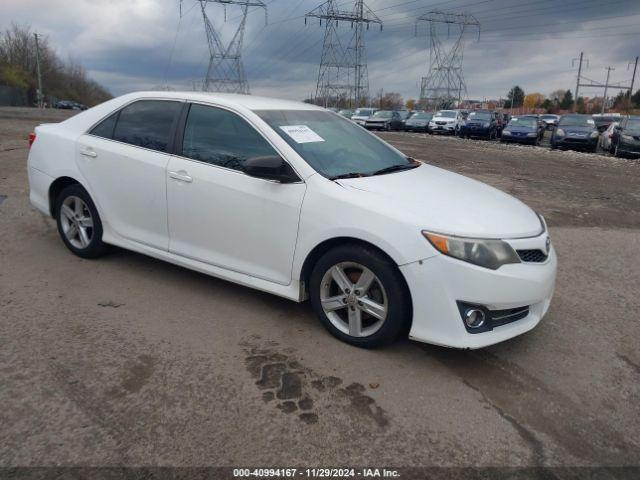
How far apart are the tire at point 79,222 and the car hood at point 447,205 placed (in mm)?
2528

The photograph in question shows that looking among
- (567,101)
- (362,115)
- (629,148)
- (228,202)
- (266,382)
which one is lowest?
(266,382)

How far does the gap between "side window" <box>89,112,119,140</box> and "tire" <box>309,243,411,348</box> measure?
2.42 metres

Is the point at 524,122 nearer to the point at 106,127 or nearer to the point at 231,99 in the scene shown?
the point at 231,99

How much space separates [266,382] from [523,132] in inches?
949

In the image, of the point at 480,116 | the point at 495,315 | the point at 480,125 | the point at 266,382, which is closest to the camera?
the point at 266,382

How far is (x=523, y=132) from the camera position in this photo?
2439 cm

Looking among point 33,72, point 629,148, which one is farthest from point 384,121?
point 33,72

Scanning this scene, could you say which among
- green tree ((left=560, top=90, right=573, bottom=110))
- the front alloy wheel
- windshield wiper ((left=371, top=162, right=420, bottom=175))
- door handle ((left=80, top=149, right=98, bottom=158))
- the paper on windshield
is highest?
green tree ((left=560, top=90, right=573, bottom=110))

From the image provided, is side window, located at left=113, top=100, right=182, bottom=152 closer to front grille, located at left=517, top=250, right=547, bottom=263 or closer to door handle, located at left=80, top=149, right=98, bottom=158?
A: door handle, located at left=80, top=149, right=98, bottom=158

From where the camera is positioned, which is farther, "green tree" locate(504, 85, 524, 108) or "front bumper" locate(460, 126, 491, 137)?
"green tree" locate(504, 85, 524, 108)

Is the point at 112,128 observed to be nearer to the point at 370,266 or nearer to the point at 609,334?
the point at 370,266

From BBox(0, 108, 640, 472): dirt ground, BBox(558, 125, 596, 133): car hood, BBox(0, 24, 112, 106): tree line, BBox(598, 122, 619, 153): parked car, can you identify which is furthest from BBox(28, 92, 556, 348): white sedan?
BBox(0, 24, 112, 106): tree line

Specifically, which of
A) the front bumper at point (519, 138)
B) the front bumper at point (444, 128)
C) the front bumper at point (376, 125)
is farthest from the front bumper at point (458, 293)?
the front bumper at point (376, 125)

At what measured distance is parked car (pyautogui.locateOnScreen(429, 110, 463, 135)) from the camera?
32.3 meters
